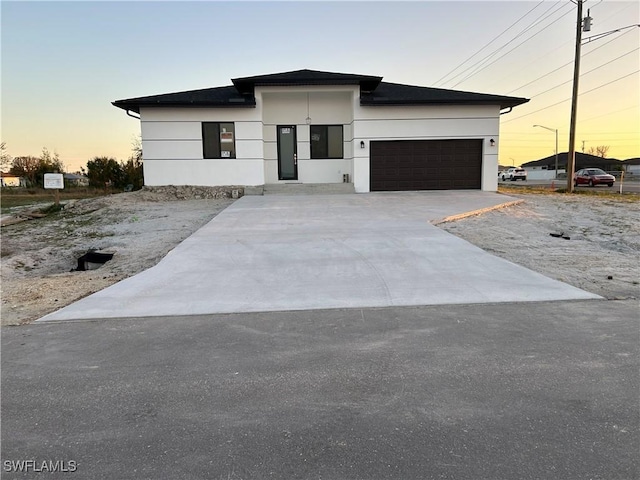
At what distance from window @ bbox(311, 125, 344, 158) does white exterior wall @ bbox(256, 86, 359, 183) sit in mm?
193

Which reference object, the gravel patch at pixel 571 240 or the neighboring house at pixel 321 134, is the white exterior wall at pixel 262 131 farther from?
the gravel patch at pixel 571 240

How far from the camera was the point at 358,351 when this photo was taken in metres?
4.09

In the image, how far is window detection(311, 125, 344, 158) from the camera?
2072cm

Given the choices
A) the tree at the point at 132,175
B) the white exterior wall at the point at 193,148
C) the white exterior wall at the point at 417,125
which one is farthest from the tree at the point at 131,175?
the white exterior wall at the point at 417,125

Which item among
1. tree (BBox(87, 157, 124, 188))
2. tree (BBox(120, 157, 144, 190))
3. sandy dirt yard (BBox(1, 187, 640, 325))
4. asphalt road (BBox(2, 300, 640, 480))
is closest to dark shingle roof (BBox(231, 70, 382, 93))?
sandy dirt yard (BBox(1, 187, 640, 325))

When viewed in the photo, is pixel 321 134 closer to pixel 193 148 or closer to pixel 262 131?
pixel 262 131

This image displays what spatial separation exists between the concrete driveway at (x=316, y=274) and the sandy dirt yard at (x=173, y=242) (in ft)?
1.66

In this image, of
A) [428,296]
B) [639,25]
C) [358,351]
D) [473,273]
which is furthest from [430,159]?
[358,351]

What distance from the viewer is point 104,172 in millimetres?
36125

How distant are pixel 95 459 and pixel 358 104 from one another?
18.5m

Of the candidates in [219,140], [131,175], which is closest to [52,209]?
[219,140]

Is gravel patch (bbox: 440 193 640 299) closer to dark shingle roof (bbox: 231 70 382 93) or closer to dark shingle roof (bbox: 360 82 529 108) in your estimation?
dark shingle roof (bbox: 360 82 529 108)

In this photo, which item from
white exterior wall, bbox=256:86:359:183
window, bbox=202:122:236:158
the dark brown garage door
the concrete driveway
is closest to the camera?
the concrete driveway

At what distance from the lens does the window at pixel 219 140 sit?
63.8 ft
